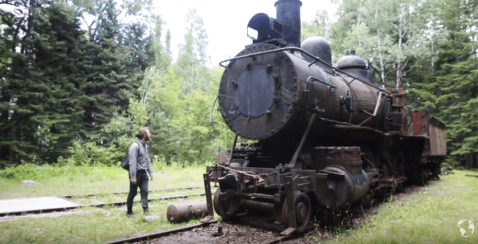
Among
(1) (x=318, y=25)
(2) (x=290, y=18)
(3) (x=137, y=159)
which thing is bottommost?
(3) (x=137, y=159)

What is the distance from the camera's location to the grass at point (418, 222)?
174 inches

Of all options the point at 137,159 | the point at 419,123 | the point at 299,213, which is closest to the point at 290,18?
the point at 299,213

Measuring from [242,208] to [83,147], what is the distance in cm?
1375

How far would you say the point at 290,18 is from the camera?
649cm

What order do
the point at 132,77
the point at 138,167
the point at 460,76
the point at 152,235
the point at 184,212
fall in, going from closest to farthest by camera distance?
the point at 152,235 → the point at 184,212 → the point at 138,167 → the point at 460,76 → the point at 132,77

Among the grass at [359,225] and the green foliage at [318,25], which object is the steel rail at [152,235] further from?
the green foliage at [318,25]

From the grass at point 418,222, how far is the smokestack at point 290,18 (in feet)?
12.2

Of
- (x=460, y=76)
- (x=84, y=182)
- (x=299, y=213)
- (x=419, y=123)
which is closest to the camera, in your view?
(x=299, y=213)

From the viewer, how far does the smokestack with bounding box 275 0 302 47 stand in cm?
643

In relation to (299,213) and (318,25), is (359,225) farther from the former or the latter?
(318,25)

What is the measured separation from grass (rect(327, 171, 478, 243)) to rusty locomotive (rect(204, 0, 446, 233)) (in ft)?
1.75

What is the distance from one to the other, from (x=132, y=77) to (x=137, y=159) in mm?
14599

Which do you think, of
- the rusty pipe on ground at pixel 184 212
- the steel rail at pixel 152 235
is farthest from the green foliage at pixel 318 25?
the steel rail at pixel 152 235

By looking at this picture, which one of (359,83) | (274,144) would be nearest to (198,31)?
(359,83)
